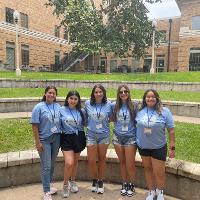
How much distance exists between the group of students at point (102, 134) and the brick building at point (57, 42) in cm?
2582

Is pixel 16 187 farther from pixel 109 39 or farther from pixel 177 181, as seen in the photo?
pixel 109 39

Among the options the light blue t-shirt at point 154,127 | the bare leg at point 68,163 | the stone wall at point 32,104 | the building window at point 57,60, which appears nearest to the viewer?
the light blue t-shirt at point 154,127

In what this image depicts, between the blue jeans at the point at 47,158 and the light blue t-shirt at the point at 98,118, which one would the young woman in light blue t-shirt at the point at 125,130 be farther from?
the blue jeans at the point at 47,158

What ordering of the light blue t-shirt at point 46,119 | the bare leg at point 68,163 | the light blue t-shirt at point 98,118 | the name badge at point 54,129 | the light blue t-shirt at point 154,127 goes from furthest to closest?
1. the light blue t-shirt at point 98,118
2. the bare leg at point 68,163
3. the name badge at point 54,129
4. the light blue t-shirt at point 46,119
5. the light blue t-shirt at point 154,127

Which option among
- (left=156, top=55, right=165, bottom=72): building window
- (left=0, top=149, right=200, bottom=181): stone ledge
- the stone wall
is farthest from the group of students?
(left=156, top=55, right=165, bottom=72): building window

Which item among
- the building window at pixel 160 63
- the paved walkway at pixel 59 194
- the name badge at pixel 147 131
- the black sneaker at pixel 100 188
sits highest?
the building window at pixel 160 63

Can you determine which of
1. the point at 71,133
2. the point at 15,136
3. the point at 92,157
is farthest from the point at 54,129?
the point at 15,136

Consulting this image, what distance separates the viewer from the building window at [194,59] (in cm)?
3491

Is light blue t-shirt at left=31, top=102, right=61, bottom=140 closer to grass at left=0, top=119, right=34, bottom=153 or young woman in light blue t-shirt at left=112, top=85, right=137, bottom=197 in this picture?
young woman in light blue t-shirt at left=112, top=85, right=137, bottom=197

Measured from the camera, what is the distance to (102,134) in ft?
17.2

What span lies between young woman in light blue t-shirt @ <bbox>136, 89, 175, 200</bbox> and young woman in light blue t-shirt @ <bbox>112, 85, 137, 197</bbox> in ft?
0.65

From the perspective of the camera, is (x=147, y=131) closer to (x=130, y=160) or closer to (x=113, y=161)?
(x=130, y=160)

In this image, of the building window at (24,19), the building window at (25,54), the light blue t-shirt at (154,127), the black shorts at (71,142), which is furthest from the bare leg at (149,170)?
the building window at (24,19)

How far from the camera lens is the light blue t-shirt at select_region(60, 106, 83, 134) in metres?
5.15
